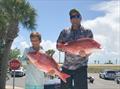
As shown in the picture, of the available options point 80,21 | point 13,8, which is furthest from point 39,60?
point 13,8

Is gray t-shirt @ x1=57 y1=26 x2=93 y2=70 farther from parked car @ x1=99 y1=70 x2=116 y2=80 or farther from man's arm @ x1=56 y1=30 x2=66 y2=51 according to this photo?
parked car @ x1=99 y1=70 x2=116 y2=80

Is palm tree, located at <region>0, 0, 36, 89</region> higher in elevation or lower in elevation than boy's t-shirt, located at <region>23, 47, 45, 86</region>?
higher

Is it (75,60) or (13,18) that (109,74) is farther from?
(75,60)

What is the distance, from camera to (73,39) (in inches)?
291

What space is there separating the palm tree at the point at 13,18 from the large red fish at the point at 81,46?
Answer: 69.6 feet

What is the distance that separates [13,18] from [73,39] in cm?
2098

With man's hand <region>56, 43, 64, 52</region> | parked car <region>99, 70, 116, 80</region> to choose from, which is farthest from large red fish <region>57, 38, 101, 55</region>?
parked car <region>99, 70, 116, 80</region>

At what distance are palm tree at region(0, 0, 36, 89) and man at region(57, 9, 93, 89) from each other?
20.8 m

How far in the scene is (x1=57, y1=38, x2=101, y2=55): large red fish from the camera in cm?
690

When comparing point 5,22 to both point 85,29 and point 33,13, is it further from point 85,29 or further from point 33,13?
point 85,29

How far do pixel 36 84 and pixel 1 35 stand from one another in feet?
70.3

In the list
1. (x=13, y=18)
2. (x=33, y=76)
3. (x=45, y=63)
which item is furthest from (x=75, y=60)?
(x=13, y=18)

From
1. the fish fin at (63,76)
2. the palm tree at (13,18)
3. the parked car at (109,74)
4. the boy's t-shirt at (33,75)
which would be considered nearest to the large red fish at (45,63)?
the fish fin at (63,76)

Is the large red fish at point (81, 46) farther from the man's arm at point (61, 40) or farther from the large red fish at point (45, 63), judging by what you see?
the large red fish at point (45, 63)
